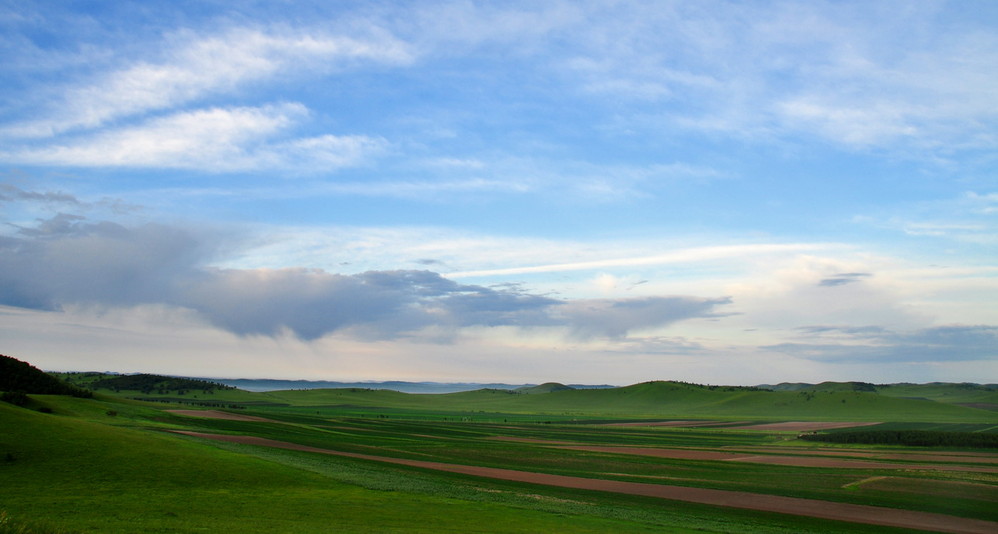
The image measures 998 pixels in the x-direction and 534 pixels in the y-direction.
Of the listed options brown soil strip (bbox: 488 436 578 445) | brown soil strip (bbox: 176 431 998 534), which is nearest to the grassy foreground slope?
brown soil strip (bbox: 176 431 998 534)

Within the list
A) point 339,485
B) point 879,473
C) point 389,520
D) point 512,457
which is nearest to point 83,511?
point 389,520

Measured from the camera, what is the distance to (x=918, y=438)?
275 feet

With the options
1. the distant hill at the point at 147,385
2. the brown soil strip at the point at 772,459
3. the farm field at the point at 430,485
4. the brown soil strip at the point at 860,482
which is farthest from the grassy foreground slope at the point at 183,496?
the distant hill at the point at 147,385

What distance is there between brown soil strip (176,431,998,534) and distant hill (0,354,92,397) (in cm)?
4051

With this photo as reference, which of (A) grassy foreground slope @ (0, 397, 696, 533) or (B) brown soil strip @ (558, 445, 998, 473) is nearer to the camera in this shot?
(A) grassy foreground slope @ (0, 397, 696, 533)

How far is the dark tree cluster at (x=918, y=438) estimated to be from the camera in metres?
80.7

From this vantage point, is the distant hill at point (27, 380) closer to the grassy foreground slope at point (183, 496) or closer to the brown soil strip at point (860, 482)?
the grassy foreground slope at point (183, 496)

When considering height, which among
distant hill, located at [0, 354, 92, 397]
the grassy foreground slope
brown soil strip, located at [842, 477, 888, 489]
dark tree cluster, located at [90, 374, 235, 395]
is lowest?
dark tree cluster, located at [90, 374, 235, 395]

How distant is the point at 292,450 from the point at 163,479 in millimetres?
22178

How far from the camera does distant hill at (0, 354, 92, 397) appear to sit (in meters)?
62.3

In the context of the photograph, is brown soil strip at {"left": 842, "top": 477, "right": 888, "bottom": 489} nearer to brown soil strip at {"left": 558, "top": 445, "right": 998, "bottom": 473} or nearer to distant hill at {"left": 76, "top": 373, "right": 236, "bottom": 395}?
brown soil strip at {"left": 558, "top": 445, "right": 998, "bottom": 473}

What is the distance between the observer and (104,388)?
17738cm

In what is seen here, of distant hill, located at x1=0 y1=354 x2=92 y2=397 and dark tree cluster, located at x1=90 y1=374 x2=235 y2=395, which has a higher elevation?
distant hill, located at x1=0 y1=354 x2=92 y2=397

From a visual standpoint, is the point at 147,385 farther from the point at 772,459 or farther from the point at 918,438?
the point at 918,438
